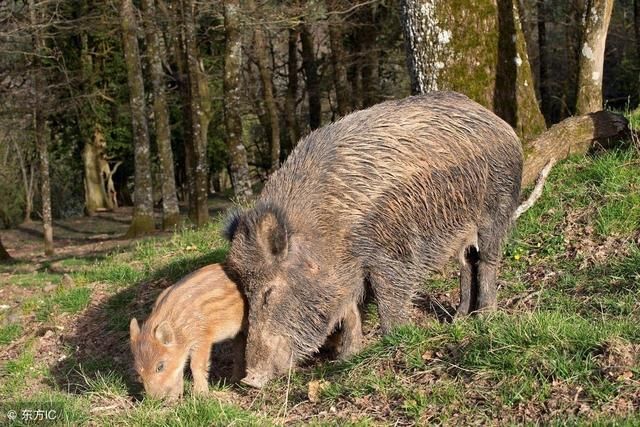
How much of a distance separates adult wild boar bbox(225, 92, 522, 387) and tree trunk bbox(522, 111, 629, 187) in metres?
1.95

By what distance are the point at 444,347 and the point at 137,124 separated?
1325 centimetres

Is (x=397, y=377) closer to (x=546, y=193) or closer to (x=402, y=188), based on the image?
(x=402, y=188)

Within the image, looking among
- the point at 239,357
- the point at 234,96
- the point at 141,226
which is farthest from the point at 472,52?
the point at 141,226

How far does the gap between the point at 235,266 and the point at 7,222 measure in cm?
3074

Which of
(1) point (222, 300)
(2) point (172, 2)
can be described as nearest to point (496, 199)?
(1) point (222, 300)

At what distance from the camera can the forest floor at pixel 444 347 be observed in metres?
4.37

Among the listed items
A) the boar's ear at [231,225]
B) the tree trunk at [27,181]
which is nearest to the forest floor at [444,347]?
the boar's ear at [231,225]

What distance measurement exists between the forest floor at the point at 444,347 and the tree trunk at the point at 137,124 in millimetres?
7990

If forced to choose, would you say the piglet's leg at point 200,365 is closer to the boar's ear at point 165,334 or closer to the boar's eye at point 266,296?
the boar's ear at point 165,334

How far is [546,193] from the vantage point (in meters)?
7.80

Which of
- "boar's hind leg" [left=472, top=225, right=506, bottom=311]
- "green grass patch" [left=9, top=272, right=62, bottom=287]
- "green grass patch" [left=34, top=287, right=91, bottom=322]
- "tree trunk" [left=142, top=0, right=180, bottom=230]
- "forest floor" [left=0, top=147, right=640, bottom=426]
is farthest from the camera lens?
"tree trunk" [left=142, top=0, right=180, bottom=230]

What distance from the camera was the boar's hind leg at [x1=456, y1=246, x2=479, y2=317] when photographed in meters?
6.46

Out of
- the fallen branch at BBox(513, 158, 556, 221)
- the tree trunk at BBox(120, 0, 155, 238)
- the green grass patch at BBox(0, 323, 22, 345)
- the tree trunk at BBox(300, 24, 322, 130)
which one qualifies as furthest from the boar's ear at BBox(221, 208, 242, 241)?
the tree trunk at BBox(300, 24, 322, 130)

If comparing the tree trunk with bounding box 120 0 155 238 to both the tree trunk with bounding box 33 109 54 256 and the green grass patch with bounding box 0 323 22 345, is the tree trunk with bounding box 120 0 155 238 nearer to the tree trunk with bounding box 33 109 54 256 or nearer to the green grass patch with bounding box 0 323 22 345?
the tree trunk with bounding box 33 109 54 256
